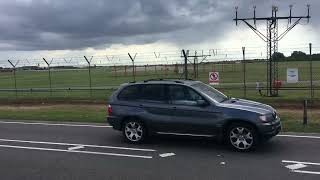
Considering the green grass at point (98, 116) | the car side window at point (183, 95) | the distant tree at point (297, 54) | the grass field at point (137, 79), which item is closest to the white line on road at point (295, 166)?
the car side window at point (183, 95)

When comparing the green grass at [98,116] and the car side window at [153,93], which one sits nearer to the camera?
the car side window at [153,93]

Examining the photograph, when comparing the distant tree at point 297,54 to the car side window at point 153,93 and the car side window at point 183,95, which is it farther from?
the car side window at point 183,95

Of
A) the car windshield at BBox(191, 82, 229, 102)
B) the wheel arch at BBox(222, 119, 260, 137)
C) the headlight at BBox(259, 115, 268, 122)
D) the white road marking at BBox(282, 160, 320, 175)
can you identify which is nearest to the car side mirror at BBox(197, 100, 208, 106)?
the car windshield at BBox(191, 82, 229, 102)

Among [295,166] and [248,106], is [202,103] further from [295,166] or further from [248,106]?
[295,166]

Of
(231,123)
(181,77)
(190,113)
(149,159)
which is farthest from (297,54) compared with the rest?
(149,159)

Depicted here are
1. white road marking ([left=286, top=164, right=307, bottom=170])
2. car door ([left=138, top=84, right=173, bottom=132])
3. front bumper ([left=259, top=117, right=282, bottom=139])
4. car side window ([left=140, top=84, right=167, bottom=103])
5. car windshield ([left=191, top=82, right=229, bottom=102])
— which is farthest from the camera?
Answer: car side window ([left=140, top=84, right=167, bottom=103])

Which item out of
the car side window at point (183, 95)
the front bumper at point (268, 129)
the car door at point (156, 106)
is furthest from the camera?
the car door at point (156, 106)

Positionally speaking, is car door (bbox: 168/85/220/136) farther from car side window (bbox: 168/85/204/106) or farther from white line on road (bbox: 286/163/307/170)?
white line on road (bbox: 286/163/307/170)

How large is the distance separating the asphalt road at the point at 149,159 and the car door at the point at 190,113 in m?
0.43

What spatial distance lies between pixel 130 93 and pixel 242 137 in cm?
324

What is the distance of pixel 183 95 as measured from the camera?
1170 cm

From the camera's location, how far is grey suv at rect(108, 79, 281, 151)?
35.3 feet

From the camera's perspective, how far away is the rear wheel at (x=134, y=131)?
1211 cm

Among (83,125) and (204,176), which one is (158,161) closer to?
(204,176)
